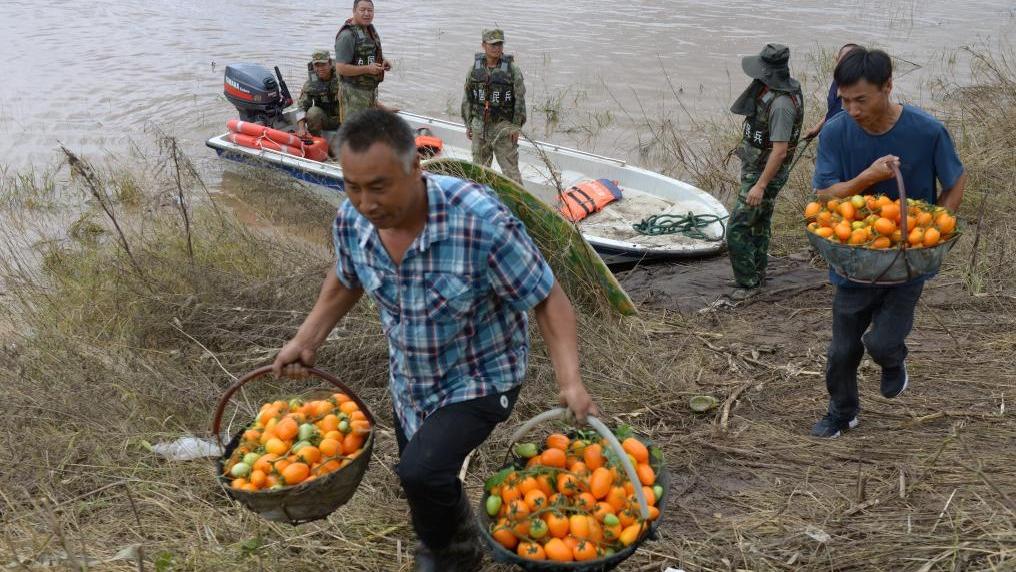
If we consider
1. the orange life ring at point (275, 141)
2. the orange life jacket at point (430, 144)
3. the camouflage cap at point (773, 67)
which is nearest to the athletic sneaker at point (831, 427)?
the camouflage cap at point (773, 67)

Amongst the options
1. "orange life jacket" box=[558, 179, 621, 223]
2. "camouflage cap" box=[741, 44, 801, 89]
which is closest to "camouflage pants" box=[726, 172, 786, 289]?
"camouflage cap" box=[741, 44, 801, 89]

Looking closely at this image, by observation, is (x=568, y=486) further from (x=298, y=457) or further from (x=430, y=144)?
(x=430, y=144)

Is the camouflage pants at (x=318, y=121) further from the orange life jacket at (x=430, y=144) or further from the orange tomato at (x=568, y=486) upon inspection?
the orange tomato at (x=568, y=486)

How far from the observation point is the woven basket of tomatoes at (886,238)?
331 cm

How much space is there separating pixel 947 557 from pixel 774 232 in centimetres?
513

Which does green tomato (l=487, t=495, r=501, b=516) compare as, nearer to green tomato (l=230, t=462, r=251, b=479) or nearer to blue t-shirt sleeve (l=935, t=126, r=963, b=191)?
green tomato (l=230, t=462, r=251, b=479)

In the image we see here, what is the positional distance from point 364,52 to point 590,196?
2.78 metres

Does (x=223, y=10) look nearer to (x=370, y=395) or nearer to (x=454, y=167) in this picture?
(x=454, y=167)

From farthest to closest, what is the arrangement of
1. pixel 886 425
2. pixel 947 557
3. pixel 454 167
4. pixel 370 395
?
pixel 454 167, pixel 370 395, pixel 886 425, pixel 947 557

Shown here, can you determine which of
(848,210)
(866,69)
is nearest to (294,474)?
(848,210)

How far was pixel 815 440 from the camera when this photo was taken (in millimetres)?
3947

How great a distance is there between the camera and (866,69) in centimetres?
331

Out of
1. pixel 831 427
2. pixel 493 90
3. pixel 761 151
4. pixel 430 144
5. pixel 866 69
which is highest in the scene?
pixel 866 69

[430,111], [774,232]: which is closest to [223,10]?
[430,111]
